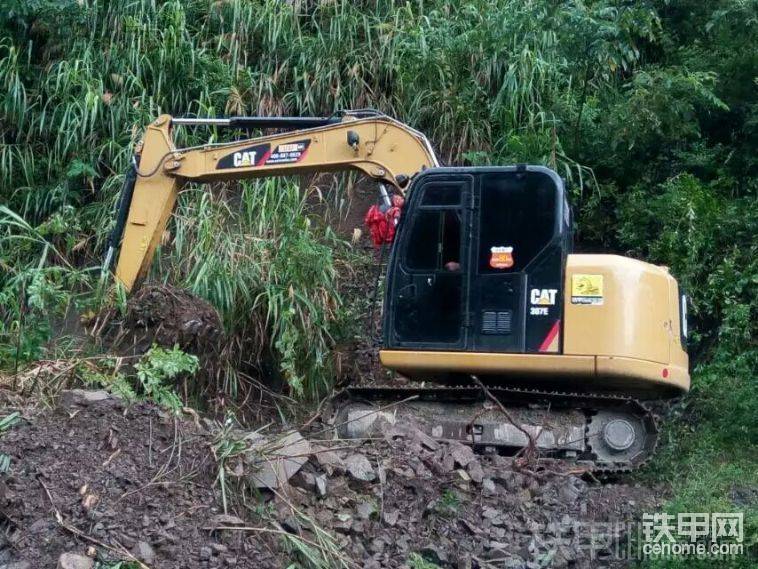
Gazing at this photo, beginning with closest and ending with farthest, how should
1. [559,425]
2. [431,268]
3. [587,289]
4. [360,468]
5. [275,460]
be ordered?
[275,460] → [360,468] → [587,289] → [431,268] → [559,425]

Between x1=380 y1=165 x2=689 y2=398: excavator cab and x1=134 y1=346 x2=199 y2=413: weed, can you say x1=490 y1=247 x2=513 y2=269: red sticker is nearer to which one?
x1=380 y1=165 x2=689 y2=398: excavator cab

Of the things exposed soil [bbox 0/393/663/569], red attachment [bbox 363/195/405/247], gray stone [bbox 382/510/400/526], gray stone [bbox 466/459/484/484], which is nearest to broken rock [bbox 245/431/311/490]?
exposed soil [bbox 0/393/663/569]

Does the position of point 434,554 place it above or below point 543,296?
below

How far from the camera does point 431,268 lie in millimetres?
8852

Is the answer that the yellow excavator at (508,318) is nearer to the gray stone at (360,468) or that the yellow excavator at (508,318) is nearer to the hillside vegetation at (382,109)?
the gray stone at (360,468)

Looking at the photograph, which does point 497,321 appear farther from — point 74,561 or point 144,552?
point 74,561

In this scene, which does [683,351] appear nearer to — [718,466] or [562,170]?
[718,466]

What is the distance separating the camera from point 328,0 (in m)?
14.5

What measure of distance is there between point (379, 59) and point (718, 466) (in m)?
6.98

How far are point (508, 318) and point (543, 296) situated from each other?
310 millimetres

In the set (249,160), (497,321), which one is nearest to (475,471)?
(497,321)

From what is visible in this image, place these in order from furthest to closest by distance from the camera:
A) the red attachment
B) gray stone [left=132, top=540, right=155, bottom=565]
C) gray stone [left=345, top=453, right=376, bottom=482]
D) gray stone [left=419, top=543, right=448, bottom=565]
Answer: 1. the red attachment
2. gray stone [left=345, top=453, right=376, bottom=482]
3. gray stone [left=419, top=543, right=448, bottom=565]
4. gray stone [left=132, top=540, right=155, bottom=565]

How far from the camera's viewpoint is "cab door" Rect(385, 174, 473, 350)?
877 centimetres

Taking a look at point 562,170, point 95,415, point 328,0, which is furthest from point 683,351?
point 328,0
